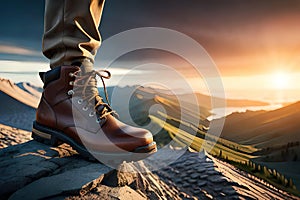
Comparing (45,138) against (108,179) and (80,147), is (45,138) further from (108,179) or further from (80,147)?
(108,179)

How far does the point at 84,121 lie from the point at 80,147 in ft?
0.50

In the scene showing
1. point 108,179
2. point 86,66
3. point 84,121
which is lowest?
point 108,179

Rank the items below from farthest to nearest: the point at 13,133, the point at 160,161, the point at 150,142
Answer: the point at 13,133
the point at 160,161
the point at 150,142

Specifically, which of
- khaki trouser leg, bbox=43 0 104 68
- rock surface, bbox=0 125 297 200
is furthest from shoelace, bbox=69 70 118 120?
rock surface, bbox=0 125 297 200

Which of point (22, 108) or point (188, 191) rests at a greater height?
point (188, 191)

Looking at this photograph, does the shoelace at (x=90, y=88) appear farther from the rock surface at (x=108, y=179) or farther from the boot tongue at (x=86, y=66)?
the rock surface at (x=108, y=179)

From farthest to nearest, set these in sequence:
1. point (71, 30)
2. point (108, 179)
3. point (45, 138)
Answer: point (45, 138), point (71, 30), point (108, 179)

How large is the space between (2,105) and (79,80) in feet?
14.3

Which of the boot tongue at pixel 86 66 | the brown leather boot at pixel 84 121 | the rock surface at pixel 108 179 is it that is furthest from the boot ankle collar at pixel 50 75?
the rock surface at pixel 108 179

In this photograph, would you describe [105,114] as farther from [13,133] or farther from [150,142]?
[13,133]

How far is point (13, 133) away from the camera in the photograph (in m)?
3.33

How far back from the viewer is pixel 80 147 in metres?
1.44

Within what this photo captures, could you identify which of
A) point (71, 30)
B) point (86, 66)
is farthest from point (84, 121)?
point (71, 30)

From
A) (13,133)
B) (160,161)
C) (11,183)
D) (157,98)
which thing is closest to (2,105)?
(13,133)
